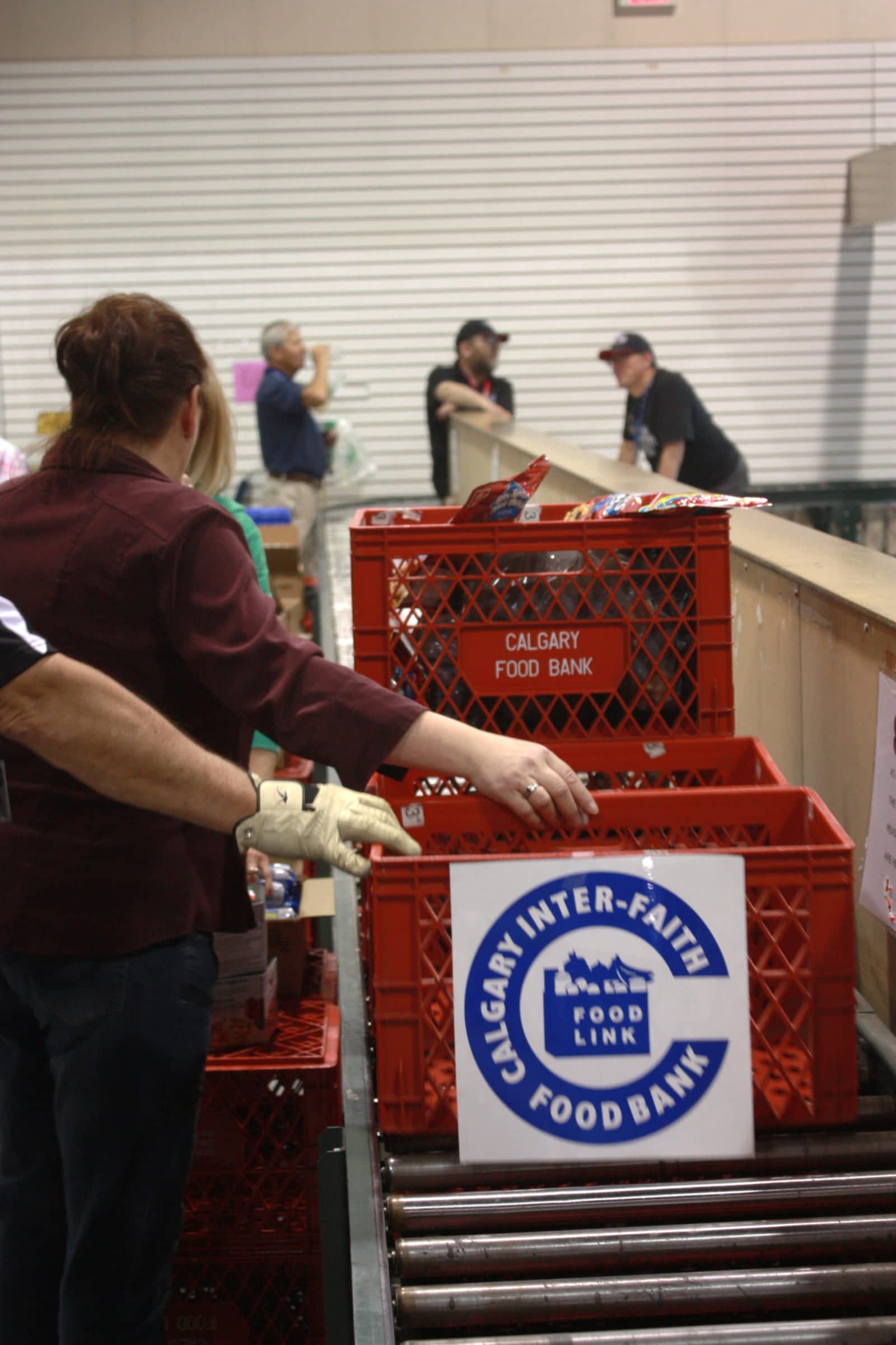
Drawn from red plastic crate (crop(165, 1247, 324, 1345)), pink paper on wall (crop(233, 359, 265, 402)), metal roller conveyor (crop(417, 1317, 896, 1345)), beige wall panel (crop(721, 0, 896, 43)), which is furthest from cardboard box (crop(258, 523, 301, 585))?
beige wall panel (crop(721, 0, 896, 43))

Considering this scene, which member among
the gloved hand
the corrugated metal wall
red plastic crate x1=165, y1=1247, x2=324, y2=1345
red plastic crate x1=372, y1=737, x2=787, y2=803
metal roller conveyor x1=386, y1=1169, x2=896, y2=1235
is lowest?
red plastic crate x1=165, y1=1247, x2=324, y2=1345

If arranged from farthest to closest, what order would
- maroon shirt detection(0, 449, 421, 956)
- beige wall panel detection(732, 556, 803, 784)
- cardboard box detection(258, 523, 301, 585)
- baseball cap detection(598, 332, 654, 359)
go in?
baseball cap detection(598, 332, 654, 359)
cardboard box detection(258, 523, 301, 585)
beige wall panel detection(732, 556, 803, 784)
maroon shirt detection(0, 449, 421, 956)

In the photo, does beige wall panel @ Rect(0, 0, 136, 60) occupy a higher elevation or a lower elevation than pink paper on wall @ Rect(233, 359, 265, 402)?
higher

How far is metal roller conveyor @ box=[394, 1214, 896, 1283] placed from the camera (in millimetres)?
1416

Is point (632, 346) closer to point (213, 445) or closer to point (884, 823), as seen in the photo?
point (213, 445)

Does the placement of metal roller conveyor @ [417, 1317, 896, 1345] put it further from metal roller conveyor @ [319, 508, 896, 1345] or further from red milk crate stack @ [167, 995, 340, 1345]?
red milk crate stack @ [167, 995, 340, 1345]

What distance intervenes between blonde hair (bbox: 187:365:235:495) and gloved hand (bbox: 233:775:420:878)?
27.5 inches

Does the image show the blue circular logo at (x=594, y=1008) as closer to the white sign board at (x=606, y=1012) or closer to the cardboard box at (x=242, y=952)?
the white sign board at (x=606, y=1012)

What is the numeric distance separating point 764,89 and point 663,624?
11.0 meters

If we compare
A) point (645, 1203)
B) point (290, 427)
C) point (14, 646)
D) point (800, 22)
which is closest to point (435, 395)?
point (290, 427)

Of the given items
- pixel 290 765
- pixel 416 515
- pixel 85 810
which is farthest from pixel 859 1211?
pixel 290 765

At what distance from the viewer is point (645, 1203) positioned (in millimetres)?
1459

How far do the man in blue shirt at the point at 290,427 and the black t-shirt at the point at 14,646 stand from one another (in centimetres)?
669

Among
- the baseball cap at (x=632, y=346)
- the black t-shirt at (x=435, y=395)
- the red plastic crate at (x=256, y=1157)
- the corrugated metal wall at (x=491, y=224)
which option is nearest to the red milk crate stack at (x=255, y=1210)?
the red plastic crate at (x=256, y=1157)
